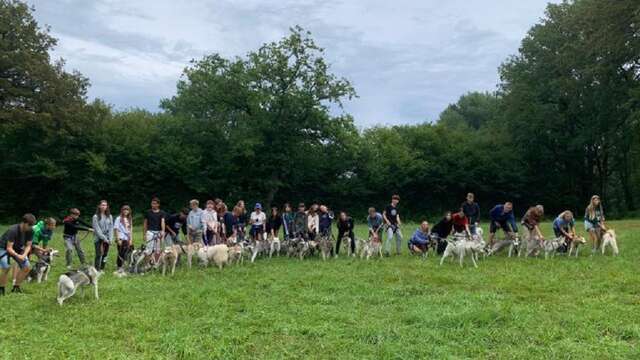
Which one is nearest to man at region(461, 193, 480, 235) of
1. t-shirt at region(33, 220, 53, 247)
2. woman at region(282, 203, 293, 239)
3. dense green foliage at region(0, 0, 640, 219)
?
woman at region(282, 203, 293, 239)

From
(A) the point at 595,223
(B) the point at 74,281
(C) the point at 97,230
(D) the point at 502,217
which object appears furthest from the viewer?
(D) the point at 502,217

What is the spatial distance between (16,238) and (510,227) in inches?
506

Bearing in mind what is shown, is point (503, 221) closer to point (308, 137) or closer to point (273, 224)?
point (273, 224)

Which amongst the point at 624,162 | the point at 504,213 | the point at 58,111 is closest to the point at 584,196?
the point at 624,162

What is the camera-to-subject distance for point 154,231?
46.4 ft

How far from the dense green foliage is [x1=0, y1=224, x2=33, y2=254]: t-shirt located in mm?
24495

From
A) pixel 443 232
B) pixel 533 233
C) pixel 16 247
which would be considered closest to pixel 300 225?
pixel 443 232

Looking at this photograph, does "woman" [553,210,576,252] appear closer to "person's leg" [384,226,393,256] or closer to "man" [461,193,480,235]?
"man" [461,193,480,235]

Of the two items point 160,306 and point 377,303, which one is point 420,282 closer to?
point 377,303

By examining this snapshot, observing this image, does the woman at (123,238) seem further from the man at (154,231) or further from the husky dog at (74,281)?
the husky dog at (74,281)

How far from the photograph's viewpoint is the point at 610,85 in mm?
37906

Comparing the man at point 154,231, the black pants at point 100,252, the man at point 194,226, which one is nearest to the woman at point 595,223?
the man at point 194,226

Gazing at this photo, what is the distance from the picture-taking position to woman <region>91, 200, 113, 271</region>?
13656mm

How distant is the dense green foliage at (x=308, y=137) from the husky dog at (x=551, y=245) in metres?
21.2
